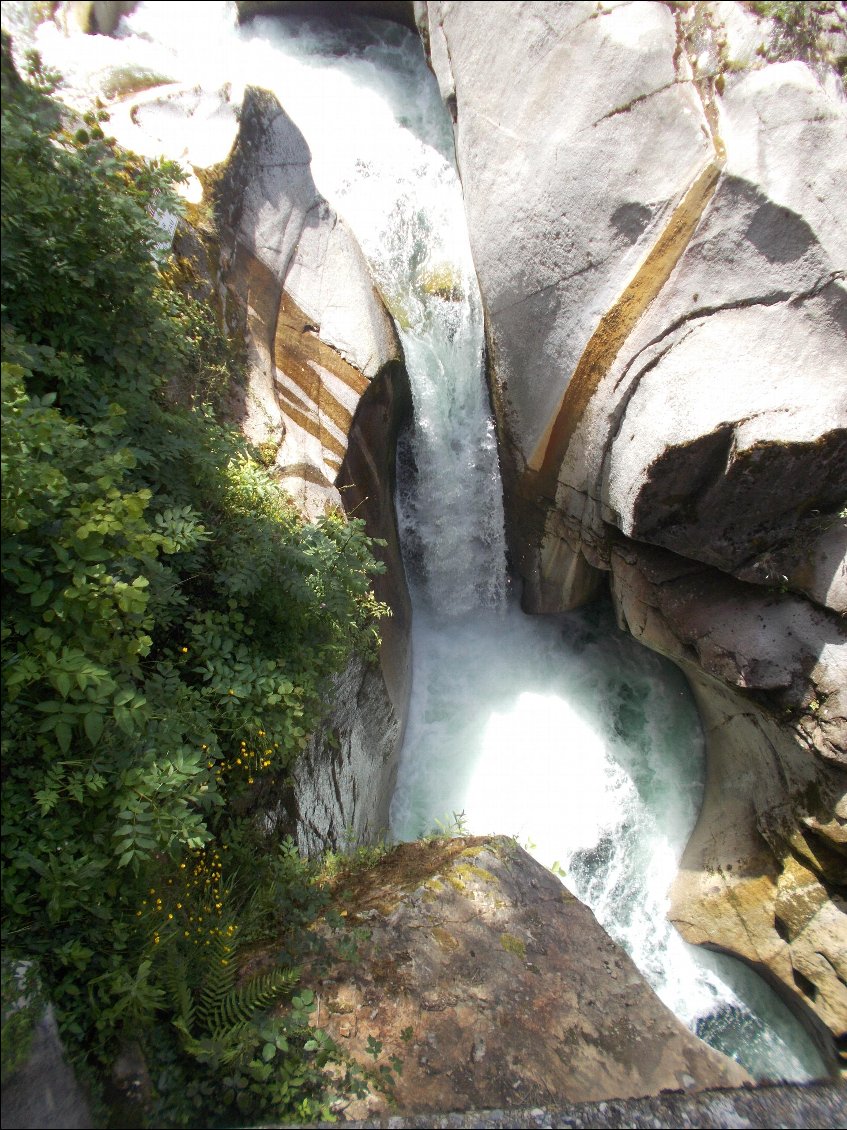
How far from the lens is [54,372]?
9.53ft

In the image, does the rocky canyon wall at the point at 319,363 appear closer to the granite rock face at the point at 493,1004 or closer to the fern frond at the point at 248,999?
the granite rock face at the point at 493,1004

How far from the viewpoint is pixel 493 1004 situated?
276cm

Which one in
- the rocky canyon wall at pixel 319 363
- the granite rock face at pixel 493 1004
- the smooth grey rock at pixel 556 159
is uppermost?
the smooth grey rock at pixel 556 159

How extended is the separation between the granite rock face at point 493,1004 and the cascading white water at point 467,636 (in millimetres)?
3133

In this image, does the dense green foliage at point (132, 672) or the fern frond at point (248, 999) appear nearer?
the dense green foliage at point (132, 672)

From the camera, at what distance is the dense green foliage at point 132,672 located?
2307mm

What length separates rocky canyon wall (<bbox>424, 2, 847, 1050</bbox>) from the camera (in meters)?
4.82

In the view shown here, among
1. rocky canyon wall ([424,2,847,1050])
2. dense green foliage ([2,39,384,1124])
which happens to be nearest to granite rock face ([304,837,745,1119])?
dense green foliage ([2,39,384,1124])

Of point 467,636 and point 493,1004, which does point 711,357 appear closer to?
point 467,636

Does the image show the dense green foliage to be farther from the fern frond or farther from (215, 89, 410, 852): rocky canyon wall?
(215, 89, 410, 852): rocky canyon wall

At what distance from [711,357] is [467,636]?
446cm

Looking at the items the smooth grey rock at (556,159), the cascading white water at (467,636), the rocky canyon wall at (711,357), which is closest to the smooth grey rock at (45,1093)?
the cascading white water at (467,636)

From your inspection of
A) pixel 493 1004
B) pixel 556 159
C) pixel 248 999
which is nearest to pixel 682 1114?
pixel 493 1004

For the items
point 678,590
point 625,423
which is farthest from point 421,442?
point 678,590
